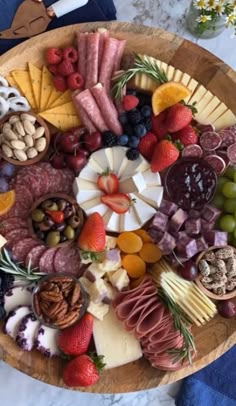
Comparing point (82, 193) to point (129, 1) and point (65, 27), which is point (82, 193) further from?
point (129, 1)

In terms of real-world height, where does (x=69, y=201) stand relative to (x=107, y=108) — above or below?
below

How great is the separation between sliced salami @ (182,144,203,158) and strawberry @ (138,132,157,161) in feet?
0.33

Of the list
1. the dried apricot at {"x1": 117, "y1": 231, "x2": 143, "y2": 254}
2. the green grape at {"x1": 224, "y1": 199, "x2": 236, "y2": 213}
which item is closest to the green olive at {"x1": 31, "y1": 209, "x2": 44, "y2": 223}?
the dried apricot at {"x1": 117, "y1": 231, "x2": 143, "y2": 254}

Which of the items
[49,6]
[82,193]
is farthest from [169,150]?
[49,6]

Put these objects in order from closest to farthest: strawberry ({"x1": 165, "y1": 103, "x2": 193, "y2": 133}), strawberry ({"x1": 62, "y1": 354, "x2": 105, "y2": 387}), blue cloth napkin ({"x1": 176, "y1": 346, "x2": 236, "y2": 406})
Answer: strawberry ({"x1": 62, "y1": 354, "x2": 105, "y2": 387}) → strawberry ({"x1": 165, "y1": 103, "x2": 193, "y2": 133}) → blue cloth napkin ({"x1": 176, "y1": 346, "x2": 236, "y2": 406})

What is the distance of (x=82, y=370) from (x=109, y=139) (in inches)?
26.7

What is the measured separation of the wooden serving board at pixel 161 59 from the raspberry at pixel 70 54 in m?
0.04

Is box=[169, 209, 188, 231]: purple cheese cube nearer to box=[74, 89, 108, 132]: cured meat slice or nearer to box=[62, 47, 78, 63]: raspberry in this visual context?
box=[74, 89, 108, 132]: cured meat slice

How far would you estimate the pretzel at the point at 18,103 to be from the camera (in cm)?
189

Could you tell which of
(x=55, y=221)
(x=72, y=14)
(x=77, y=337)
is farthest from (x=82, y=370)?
(x=72, y=14)

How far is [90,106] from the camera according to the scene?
189 cm

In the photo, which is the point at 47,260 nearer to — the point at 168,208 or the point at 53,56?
the point at 168,208

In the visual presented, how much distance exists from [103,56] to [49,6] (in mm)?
235

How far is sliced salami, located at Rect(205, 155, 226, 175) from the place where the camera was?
194 centimetres
